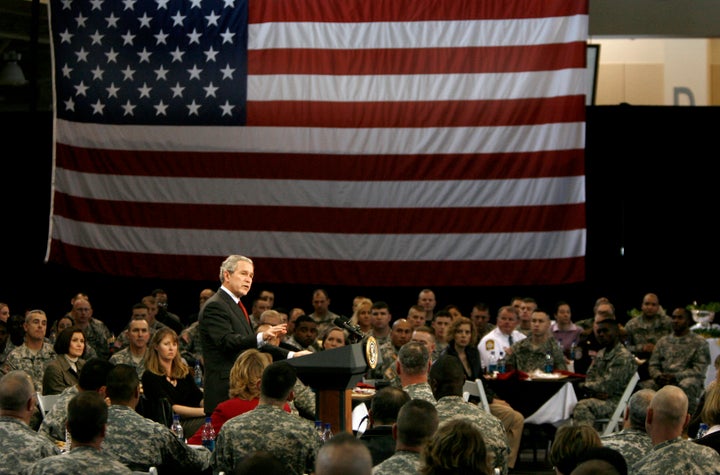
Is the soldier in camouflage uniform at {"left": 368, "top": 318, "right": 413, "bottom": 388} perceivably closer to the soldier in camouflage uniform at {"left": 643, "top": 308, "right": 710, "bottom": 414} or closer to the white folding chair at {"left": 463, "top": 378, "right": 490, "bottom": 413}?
the white folding chair at {"left": 463, "top": 378, "right": 490, "bottom": 413}

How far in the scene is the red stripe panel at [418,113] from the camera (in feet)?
36.1

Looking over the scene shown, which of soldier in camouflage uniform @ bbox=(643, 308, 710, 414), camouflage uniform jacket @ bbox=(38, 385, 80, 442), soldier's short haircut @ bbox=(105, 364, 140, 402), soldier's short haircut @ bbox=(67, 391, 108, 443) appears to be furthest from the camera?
soldier in camouflage uniform @ bbox=(643, 308, 710, 414)

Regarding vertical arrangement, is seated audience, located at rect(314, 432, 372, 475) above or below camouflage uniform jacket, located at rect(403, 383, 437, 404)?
above

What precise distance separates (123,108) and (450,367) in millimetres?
6832

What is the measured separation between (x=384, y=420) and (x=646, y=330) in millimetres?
8087

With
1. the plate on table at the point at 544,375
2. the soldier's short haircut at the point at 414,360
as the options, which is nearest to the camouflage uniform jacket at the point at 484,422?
the soldier's short haircut at the point at 414,360

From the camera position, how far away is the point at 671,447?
15.0 feet

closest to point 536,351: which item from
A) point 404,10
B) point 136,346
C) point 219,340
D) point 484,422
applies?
point 404,10

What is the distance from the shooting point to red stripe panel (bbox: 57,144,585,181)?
1102 centimetres

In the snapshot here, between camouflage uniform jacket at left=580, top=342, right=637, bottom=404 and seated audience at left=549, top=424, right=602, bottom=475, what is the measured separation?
19.0 feet

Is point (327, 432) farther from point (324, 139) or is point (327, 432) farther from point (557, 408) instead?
point (324, 139)

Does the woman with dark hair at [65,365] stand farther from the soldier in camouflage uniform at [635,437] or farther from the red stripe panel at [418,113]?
the soldier in camouflage uniform at [635,437]

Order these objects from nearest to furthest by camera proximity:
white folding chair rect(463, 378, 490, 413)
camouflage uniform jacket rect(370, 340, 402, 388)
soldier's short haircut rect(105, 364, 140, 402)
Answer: soldier's short haircut rect(105, 364, 140, 402), white folding chair rect(463, 378, 490, 413), camouflage uniform jacket rect(370, 340, 402, 388)

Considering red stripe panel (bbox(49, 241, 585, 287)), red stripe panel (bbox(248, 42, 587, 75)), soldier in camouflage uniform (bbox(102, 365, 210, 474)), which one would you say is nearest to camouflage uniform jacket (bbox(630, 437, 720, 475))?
soldier in camouflage uniform (bbox(102, 365, 210, 474))
